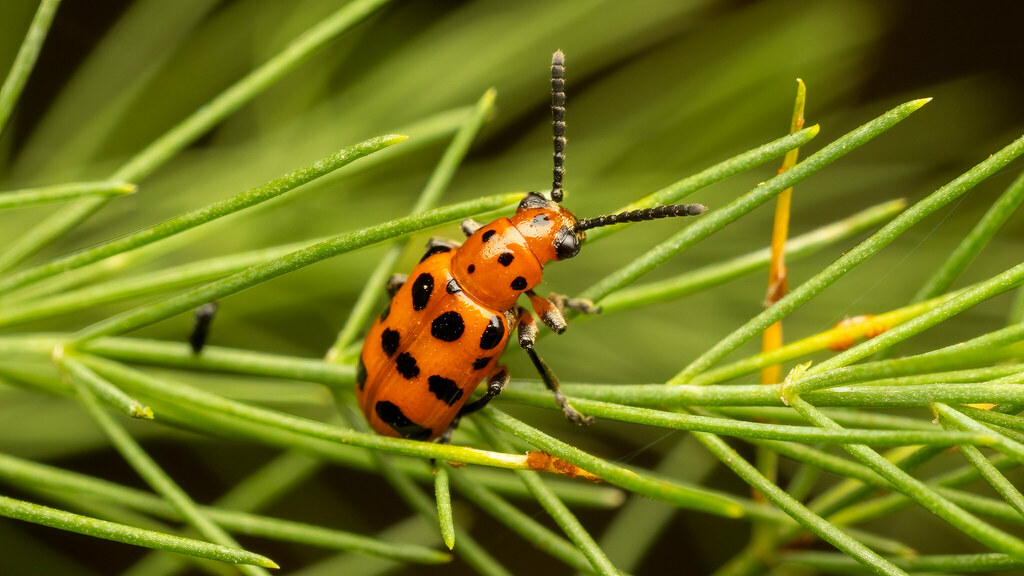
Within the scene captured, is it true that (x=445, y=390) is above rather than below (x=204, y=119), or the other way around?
below

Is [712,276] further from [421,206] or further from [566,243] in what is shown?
[421,206]

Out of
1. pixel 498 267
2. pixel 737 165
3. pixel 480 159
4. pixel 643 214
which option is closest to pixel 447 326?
pixel 498 267

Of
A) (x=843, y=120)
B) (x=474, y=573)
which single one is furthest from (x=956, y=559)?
(x=474, y=573)

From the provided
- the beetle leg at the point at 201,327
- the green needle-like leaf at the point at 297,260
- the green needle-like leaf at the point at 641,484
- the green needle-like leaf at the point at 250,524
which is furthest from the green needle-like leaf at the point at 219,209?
the green needle-like leaf at the point at 641,484

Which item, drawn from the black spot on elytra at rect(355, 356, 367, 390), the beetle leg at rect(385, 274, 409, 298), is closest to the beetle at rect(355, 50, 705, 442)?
the black spot on elytra at rect(355, 356, 367, 390)

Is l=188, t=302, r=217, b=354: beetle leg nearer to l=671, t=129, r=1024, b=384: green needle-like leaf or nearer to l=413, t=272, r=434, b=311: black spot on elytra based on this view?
l=413, t=272, r=434, b=311: black spot on elytra

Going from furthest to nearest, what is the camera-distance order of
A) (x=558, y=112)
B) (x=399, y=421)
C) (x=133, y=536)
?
(x=558, y=112) < (x=399, y=421) < (x=133, y=536)

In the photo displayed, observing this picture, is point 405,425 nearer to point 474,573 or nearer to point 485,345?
point 485,345
